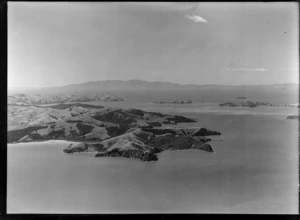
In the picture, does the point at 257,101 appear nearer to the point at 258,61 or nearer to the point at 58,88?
the point at 258,61

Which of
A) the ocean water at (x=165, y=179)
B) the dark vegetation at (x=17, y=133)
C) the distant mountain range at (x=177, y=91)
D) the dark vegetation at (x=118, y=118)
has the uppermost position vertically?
the distant mountain range at (x=177, y=91)

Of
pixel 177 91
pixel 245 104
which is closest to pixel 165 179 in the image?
pixel 177 91

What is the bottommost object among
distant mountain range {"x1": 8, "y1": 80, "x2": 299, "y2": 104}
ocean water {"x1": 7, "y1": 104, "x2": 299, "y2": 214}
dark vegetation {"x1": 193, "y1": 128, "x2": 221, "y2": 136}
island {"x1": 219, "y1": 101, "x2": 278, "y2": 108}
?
ocean water {"x1": 7, "y1": 104, "x2": 299, "y2": 214}

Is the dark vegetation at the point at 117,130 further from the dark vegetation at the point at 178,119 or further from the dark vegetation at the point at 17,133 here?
the dark vegetation at the point at 17,133

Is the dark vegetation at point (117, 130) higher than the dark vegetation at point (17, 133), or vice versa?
the dark vegetation at point (117, 130)

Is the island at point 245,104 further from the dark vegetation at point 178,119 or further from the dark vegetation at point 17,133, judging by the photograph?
the dark vegetation at point 17,133

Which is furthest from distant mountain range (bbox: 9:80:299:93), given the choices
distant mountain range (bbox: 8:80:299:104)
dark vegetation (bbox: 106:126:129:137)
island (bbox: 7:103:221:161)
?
dark vegetation (bbox: 106:126:129:137)

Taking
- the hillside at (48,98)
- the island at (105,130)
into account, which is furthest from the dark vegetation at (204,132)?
the hillside at (48,98)

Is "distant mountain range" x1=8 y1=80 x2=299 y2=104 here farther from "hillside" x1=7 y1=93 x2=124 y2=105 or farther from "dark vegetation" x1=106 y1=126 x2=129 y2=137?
"dark vegetation" x1=106 y1=126 x2=129 y2=137
